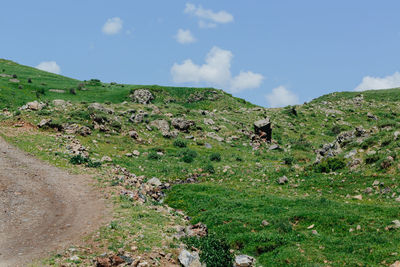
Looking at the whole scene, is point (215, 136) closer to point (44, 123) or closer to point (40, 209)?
point (44, 123)

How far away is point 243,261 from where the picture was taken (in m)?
13.9

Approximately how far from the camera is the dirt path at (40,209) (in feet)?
43.7

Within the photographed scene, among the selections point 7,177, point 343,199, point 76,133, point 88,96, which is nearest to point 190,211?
point 343,199

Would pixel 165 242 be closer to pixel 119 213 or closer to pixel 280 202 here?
pixel 119 213

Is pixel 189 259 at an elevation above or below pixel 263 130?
below

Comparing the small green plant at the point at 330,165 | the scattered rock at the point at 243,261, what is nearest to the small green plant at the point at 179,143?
the small green plant at the point at 330,165

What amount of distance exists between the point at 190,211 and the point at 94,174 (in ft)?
31.0

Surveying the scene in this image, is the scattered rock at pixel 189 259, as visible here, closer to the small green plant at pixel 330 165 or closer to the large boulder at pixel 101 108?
the small green plant at pixel 330 165

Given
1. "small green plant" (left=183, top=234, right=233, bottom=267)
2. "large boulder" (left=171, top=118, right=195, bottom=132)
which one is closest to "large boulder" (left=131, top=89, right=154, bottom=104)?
"large boulder" (left=171, top=118, right=195, bottom=132)

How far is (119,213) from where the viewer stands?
17719 millimetres

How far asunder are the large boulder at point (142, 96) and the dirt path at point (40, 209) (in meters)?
52.3

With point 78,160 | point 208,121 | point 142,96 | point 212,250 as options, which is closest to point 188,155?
point 78,160

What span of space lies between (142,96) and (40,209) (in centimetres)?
6519

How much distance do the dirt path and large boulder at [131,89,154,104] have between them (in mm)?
52326
